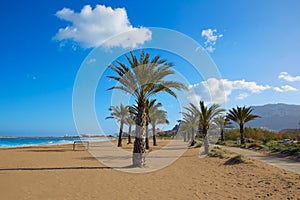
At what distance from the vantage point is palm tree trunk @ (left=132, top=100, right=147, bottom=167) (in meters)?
12.1

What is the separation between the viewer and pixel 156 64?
1352 cm

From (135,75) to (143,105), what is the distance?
183 centimetres

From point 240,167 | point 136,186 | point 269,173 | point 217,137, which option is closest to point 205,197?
point 136,186

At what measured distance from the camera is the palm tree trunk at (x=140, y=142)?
39.8ft

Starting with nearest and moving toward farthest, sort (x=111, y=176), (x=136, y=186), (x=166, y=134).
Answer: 1. (x=136, y=186)
2. (x=111, y=176)
3. (x=166, y=134)

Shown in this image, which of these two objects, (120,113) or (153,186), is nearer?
(153,186)

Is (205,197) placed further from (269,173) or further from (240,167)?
(240,167)

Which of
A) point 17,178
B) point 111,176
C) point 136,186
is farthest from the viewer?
point 111,176

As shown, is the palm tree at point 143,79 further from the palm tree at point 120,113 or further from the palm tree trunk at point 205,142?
the palm tree at point 120,113

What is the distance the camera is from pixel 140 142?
12.7 m

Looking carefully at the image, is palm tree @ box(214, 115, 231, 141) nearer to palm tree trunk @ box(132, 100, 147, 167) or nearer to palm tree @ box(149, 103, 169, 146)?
palm tree @ box(149, 103, 169, 146)

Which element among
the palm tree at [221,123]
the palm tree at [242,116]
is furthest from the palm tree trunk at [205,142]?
the palm tree at [221,123]

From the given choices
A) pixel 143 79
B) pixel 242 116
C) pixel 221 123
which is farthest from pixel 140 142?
pixel 221 123

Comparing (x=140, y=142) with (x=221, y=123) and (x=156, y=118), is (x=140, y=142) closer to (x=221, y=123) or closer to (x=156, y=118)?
(x=156, y=118)
